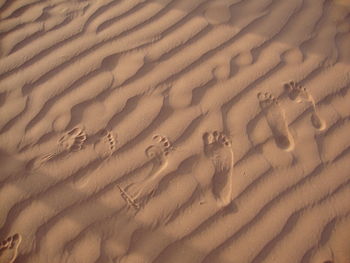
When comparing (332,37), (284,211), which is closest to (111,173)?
(284,211)

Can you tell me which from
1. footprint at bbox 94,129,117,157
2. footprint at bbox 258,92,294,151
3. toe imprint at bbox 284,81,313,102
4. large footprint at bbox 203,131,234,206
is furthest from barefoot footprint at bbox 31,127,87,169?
toe imprint at bbox 284,81,313,102

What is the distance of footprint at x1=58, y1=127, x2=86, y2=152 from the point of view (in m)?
1.91

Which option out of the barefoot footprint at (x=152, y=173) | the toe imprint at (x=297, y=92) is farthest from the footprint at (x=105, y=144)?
the toe imprint at (x=297, y=92)

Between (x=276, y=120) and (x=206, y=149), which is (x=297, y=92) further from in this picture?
(x=206, y=149)

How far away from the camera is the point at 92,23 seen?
2428 mm

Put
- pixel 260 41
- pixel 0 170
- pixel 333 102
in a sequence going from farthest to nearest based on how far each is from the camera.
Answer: pixel 260 41
pixel 333 102
pixel 0 170

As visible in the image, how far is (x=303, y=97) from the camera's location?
7.04 feet

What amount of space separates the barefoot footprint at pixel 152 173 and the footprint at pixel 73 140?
1.35ft

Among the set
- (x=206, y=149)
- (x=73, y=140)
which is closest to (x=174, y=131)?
(x=206, y=149)

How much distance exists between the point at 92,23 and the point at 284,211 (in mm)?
2048

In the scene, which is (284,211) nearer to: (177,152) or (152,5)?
(177,152)

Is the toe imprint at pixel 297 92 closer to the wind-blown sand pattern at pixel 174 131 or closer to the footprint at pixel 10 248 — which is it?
the wind-blown sand pattern at pixel 174 131

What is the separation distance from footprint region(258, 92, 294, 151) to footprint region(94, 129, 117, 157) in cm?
108

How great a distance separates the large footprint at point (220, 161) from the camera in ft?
5.95
